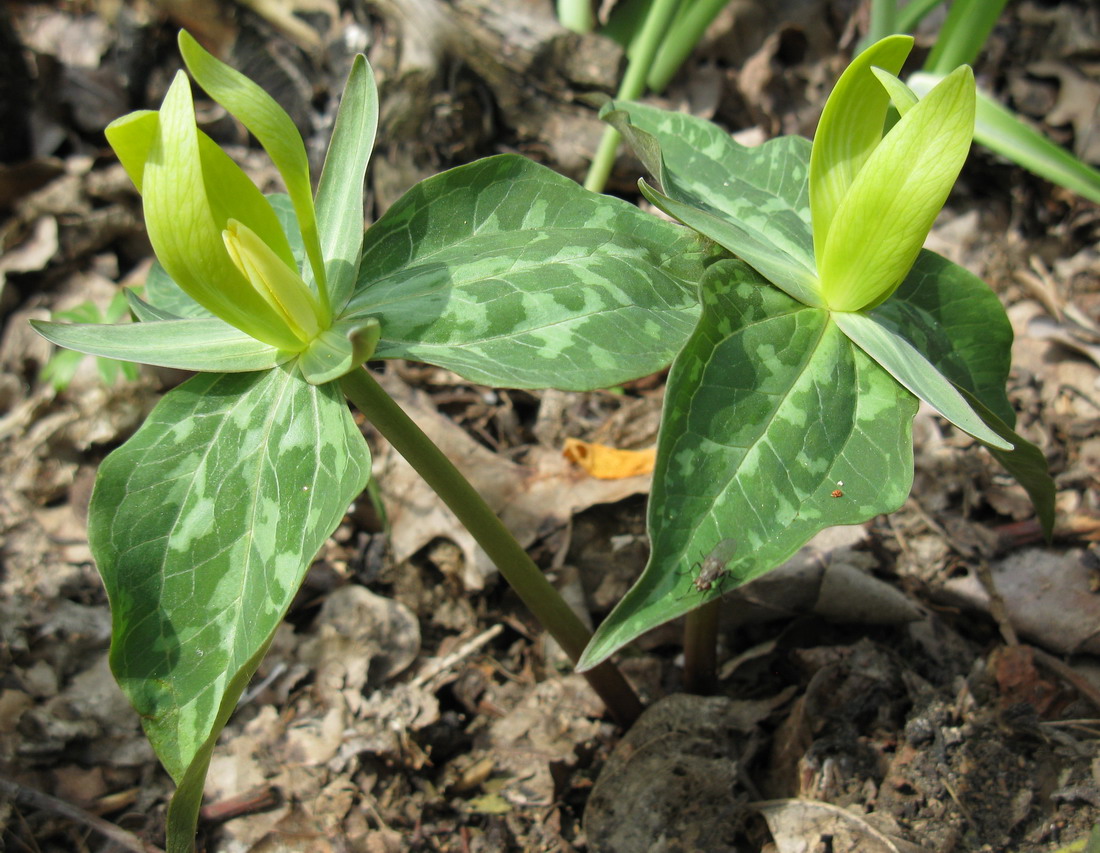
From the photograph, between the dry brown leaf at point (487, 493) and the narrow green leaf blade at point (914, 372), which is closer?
the narrow green leaf blade at point (914, 372)

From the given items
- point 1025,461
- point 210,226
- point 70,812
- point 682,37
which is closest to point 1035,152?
point 682,37

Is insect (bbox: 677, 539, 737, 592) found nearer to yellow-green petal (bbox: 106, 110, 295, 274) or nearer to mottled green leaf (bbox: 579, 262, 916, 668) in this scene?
mottled green leaf (bbox: 579, 262, 916, 668)

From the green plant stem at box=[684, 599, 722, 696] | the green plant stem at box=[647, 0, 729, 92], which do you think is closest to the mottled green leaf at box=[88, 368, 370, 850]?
the green plant stem at box=[684, 599, 722, 696]

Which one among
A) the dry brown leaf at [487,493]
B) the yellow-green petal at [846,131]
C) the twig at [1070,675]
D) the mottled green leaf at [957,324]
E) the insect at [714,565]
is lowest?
the twig at [1070,675]

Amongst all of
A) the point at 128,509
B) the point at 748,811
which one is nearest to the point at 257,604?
the point at 128,509

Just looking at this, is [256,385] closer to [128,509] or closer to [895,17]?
[128,509]

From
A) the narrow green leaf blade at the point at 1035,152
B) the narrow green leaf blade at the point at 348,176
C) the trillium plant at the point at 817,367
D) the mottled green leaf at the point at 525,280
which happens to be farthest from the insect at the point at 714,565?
the narrow green leaf blade at the point at 1035,152

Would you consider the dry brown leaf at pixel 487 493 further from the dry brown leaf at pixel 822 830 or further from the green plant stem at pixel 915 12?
the green plant stem at pixel 915 12
